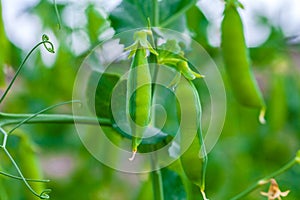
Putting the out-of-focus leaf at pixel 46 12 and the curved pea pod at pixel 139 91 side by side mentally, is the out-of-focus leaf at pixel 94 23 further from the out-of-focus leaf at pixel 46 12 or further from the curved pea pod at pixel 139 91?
the curved pea pod at pixel 139 91

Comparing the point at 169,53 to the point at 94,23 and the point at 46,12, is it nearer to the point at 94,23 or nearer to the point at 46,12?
the point at 94,23

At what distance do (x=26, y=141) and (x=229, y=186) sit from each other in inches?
24.9

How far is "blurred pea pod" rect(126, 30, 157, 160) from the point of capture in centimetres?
74

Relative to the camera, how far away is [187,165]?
802 mm

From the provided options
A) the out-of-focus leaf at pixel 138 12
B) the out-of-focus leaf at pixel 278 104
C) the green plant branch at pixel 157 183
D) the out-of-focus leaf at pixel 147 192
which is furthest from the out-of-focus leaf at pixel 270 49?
the green plant branch at pixel 157 183

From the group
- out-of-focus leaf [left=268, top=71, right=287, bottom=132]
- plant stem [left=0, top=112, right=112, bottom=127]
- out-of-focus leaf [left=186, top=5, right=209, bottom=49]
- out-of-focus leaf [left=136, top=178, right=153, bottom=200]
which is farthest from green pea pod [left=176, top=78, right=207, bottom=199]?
out-of-focus leaf [left=268, top=71, right=287, bottom=132]

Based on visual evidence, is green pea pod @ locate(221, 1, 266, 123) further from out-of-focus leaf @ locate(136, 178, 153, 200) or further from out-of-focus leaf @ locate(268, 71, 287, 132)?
out-of-focus leaf @ locate(268, 71, 287, 132)

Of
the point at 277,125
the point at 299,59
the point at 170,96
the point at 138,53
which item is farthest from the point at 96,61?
the point at 299,59

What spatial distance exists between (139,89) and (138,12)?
23 centimetres

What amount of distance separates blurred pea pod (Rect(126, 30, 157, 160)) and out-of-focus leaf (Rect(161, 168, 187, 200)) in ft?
0.55

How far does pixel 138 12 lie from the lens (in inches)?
37.0

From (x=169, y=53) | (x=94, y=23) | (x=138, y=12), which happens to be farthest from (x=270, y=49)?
(x=169, y=53)

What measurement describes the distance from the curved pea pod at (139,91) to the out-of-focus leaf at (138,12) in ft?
0.67

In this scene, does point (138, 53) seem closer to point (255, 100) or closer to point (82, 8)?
point (255, 100)
